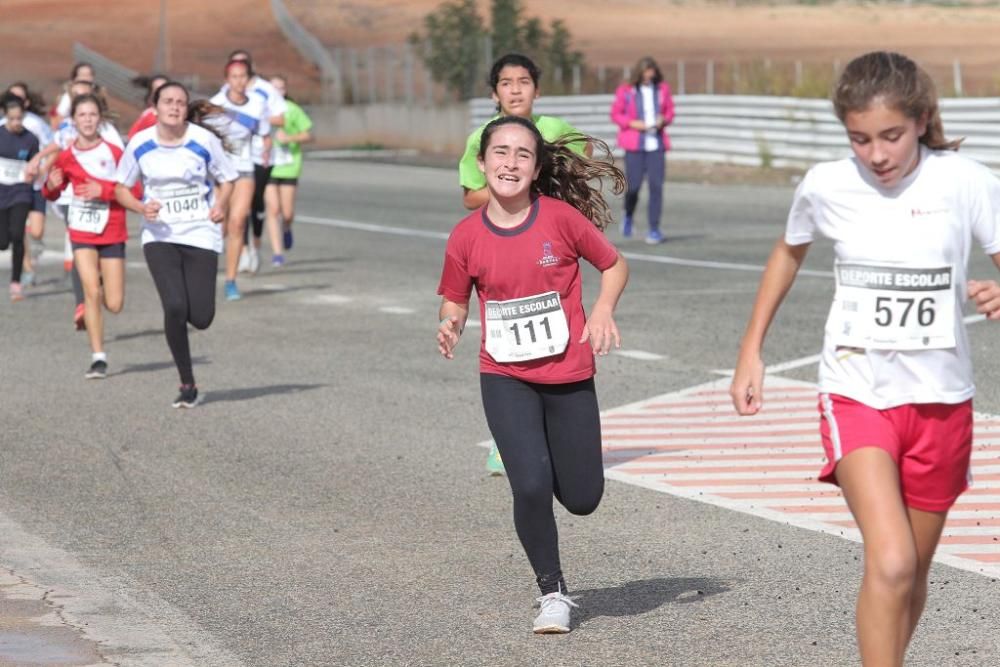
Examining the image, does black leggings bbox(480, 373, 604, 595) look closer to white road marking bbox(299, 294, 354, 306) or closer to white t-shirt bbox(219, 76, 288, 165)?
white road marking bbox(299, 294, 354, 306)

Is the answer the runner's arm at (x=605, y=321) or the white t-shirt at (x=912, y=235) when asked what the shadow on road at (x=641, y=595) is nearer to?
the runner's arm at (x=605, y=321)

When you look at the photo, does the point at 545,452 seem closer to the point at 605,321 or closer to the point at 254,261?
the point at 605,321

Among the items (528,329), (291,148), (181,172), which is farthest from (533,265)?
(291,148)

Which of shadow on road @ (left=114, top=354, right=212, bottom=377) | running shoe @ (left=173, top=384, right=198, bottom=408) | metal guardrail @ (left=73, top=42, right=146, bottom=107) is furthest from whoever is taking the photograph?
metal guardrail @ (left=73, top=42, right=146, bottom=107)

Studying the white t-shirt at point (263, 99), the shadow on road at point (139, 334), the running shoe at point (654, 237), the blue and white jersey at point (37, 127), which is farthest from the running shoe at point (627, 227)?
the shadow on road at point (139, 334)

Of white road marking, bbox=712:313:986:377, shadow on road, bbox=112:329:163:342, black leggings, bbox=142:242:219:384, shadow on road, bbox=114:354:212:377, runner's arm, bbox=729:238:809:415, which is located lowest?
shadow on road, bbox=112:329:163:342

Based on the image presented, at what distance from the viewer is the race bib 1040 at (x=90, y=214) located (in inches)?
493

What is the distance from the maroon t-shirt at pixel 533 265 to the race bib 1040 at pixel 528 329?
3 cm

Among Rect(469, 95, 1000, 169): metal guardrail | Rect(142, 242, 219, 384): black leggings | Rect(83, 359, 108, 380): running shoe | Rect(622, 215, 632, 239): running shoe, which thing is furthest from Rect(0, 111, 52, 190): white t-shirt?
Rect(469, 95, 1000, 169): metal guardrail

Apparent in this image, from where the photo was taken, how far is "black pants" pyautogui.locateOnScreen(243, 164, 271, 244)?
732 inches

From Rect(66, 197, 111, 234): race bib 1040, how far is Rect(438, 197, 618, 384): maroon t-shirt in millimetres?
6308

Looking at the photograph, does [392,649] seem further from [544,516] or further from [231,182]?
[231,182]

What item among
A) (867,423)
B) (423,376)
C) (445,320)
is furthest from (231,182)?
(867,423)

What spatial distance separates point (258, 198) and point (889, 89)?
14.5 meters
